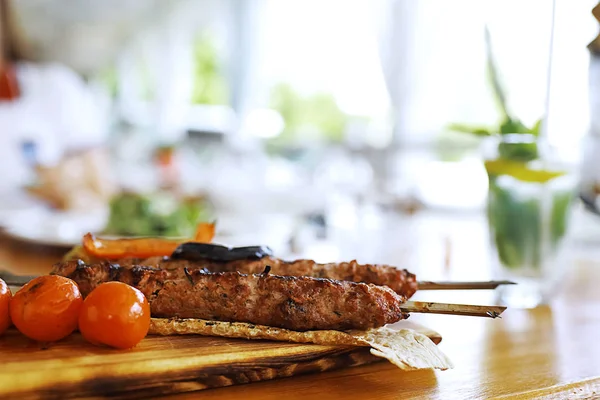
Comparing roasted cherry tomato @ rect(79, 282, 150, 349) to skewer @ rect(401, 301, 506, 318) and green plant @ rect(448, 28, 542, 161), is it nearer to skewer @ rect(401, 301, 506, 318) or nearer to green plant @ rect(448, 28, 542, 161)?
skewer @ rect(401, 301, 506, 318)

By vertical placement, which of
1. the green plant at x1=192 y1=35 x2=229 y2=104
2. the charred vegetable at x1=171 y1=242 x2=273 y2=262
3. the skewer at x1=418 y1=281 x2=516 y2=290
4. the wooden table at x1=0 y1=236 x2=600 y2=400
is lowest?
the wooden table at x1=0 y1=236 x2=600 y2=400

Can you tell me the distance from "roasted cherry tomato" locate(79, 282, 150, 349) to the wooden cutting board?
0.02 meters

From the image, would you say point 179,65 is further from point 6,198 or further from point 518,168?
point 518,168

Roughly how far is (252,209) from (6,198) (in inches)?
70.6

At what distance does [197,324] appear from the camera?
0.81 m

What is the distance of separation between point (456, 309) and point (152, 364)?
392 mm

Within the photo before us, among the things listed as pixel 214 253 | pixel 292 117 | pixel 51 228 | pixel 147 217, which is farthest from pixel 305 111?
pixel 214 253

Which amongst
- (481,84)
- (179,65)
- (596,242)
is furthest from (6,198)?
(179,65)

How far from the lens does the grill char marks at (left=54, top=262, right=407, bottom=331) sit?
2.58 feet

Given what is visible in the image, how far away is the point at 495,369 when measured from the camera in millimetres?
905

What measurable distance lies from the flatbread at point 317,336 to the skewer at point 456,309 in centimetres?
5

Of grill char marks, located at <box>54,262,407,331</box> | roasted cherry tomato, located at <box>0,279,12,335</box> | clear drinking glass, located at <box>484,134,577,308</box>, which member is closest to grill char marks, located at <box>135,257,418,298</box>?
grill char marks, located at <box>54,262,407,331</box>

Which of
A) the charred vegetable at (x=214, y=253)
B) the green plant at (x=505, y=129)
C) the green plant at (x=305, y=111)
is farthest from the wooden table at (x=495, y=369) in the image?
the green plant at (x=305, y=111)

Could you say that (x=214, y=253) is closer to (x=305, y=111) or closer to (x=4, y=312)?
(x=4, y=312)
